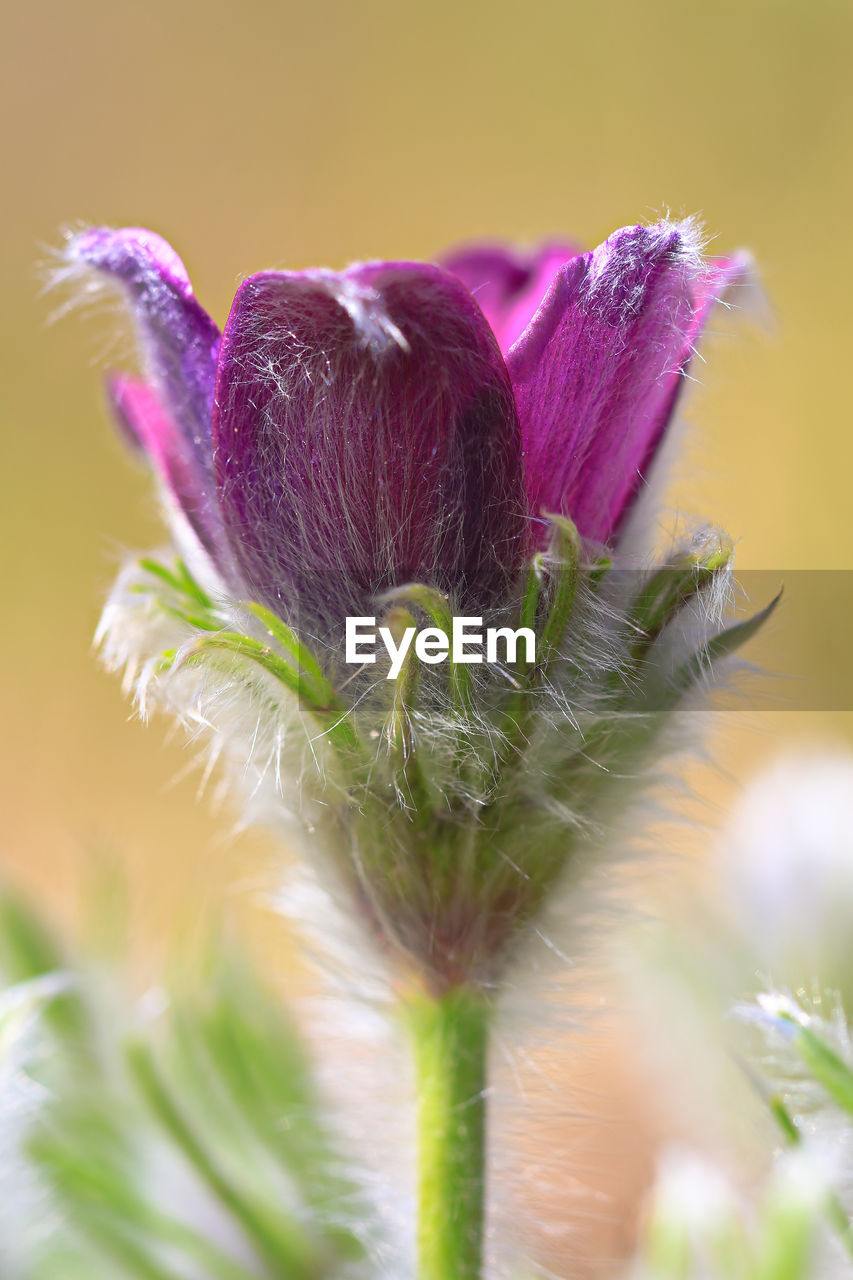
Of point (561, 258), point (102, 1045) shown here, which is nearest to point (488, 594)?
point (561, 258)

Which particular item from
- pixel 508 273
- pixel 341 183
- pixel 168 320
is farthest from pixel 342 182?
pixel 168 320

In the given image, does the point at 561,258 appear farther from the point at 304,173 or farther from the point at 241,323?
the point at 304,173

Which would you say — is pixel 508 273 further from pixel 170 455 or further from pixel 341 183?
pixel 341 183

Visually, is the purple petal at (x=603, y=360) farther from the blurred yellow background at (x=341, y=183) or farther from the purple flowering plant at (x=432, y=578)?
the blurred yellow background at (x=341, y=183)

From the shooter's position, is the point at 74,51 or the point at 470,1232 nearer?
the point at 470,1232

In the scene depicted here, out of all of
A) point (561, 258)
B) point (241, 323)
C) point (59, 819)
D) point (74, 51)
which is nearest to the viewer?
point (241, 323)

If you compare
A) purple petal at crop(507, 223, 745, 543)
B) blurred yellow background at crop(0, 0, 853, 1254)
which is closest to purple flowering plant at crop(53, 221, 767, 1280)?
purple petal at crop(507, 223, 745, 543)

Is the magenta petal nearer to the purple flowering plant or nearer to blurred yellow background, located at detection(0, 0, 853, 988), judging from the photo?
the purple flowering plant

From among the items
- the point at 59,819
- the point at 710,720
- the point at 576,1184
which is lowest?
the point at 59,819
